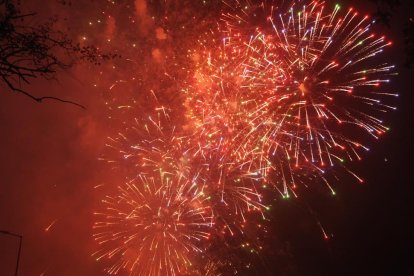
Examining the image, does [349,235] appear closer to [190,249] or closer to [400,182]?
[400,182]

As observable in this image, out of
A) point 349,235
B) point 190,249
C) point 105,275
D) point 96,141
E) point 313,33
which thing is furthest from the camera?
point 105,275

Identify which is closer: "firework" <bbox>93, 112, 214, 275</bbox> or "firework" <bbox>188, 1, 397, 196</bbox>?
"firework" <bbox>188, 1, 397, 196</bbox>

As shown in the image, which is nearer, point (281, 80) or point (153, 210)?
point (281, 80)

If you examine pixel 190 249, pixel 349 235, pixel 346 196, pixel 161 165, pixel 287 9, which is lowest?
pixel 349 235

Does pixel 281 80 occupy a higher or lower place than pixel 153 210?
higher

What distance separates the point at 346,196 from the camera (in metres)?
13.2

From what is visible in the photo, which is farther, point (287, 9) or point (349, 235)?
point (349, 235)

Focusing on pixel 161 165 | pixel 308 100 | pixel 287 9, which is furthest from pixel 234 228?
pixel 287 9

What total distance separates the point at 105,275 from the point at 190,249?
5.35 meters

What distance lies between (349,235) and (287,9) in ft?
24.0

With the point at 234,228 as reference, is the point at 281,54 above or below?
above

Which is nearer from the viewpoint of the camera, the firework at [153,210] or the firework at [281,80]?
the firework at [281,80]

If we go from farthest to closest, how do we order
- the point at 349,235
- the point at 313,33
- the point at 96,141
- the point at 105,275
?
the point at 105,275, the point at 96,141, the point at 349,235, the point at 313,33

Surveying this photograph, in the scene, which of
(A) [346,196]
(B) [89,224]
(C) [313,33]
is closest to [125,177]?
(B) [89,224]
